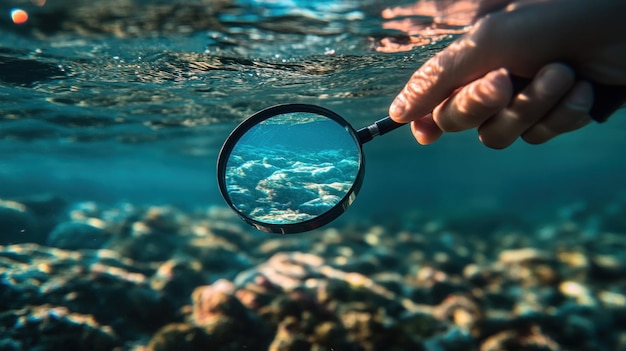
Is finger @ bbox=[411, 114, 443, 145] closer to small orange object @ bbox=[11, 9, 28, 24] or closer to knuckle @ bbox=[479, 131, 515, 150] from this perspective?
knuckle @ bbox=[479, 131, 515, 150]

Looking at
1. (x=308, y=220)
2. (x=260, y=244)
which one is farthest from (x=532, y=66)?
(x=260, y=244)

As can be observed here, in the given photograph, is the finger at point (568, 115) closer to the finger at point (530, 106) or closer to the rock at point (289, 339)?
the finger at point (530, 106)

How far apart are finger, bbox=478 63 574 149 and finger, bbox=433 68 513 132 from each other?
0.25 feet

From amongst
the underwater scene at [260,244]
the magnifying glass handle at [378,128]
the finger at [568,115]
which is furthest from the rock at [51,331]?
the finger at [568,115]

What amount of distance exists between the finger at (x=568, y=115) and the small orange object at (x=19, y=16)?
6.94 metres

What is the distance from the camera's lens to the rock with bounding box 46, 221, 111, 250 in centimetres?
1168

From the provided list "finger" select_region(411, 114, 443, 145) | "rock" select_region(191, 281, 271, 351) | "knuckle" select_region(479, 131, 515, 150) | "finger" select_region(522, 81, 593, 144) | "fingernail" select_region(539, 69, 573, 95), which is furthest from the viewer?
"rock" select_region(191, 281, 271, 351)

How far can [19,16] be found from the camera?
18.8 feet

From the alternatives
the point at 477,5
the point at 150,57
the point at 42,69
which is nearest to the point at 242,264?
the point at 150,57

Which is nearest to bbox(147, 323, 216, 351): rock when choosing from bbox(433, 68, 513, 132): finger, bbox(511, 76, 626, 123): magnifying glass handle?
bbox(433, 68, 513, 132): finger

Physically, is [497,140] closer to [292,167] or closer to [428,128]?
[428,128]

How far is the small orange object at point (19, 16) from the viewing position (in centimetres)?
556

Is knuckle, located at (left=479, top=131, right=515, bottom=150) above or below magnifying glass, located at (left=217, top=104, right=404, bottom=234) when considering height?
above

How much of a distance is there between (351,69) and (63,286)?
8.35 m
